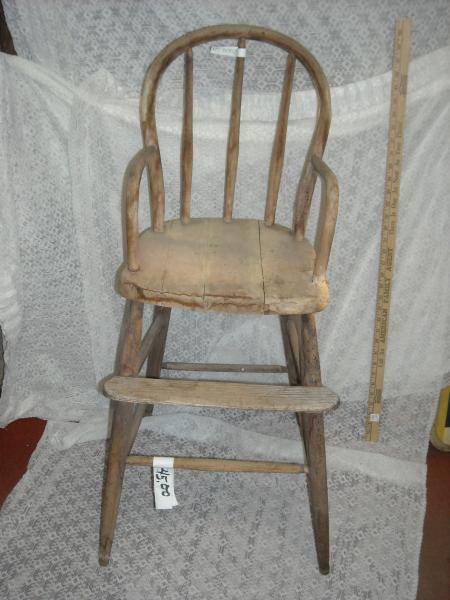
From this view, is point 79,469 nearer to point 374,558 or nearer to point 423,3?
point 374,558

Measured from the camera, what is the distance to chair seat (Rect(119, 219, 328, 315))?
34.5 inches

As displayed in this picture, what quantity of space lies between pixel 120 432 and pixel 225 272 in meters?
0.33

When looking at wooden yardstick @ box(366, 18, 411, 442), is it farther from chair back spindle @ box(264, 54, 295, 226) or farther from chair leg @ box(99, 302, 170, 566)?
chair leg @ box(99, 302, 170, 566)

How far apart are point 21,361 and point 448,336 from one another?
1.10 m

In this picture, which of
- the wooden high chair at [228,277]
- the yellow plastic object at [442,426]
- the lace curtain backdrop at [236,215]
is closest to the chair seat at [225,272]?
the wooden high chair at [228,277]

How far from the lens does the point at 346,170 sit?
4.02ft

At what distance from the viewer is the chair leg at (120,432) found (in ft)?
3.02

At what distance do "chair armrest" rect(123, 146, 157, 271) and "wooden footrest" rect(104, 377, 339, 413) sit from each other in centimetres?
21

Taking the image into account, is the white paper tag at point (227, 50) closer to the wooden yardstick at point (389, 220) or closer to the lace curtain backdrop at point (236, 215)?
the lace curtain backdrop at point (236, 215)

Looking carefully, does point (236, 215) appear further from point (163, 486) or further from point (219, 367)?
point (163, 486)

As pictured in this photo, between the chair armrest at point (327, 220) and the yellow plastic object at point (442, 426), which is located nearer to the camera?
the chair armrest at point (327, 220)

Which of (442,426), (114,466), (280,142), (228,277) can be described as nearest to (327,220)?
(228,277)

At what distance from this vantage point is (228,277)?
92cm

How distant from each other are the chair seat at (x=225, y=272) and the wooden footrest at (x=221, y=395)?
5.0 inches
